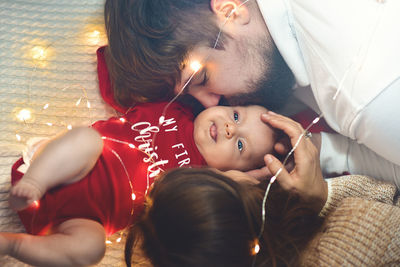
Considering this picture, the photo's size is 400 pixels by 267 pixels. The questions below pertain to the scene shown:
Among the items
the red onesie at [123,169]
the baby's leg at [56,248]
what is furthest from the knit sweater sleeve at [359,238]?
the baby's leg at [56,248]

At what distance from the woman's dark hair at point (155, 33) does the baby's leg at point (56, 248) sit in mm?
477

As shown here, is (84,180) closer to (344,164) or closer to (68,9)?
(68,9)

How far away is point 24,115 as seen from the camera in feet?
3.78

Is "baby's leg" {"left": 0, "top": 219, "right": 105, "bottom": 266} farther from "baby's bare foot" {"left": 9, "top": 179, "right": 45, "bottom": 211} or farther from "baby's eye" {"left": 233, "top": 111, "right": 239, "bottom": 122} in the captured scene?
"baby's eye" {"left": 233, "top": 111, "right": 239, "bottom": 122}

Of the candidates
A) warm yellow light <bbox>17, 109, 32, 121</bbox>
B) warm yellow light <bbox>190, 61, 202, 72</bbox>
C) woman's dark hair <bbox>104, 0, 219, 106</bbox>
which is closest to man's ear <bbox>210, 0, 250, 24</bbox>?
woman's dark hair <bbox>104, 0, 219, 106</bbox>

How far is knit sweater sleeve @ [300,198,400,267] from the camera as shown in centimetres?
90

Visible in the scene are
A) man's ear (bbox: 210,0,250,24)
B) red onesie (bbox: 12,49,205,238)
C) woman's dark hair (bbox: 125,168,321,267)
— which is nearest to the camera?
woman's dark hair (bbox: 125,168,321,267)

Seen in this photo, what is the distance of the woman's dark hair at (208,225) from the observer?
0.81 metres

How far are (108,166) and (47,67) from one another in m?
0.43

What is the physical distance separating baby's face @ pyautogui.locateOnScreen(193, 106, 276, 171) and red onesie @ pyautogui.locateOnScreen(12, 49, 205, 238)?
43mm

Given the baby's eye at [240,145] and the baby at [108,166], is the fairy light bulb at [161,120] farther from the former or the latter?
the baby's eye at [240,145]

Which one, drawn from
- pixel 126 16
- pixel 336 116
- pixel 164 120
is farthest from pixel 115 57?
pixel 336 116

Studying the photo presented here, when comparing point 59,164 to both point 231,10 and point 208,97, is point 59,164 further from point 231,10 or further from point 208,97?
point 231,10

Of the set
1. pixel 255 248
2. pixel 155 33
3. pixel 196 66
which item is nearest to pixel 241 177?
pixel 255 248
